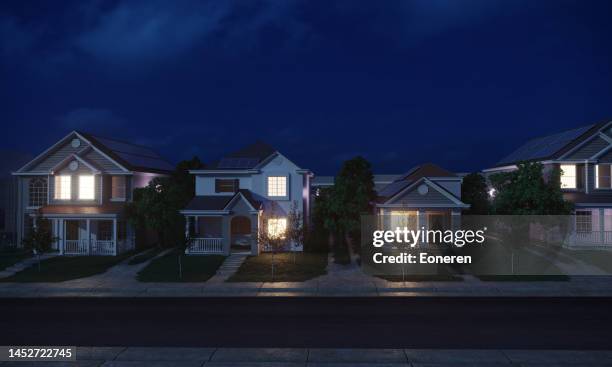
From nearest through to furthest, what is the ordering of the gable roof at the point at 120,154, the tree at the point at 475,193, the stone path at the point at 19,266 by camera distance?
the stone path at the point at 19,266
the gable roof at the point at 120,154
the tree at the point at 475,193

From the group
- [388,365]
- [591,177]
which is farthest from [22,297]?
[591,177]

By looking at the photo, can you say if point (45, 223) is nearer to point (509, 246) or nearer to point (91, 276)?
point (91, 276)

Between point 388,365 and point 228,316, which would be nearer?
point 388,365

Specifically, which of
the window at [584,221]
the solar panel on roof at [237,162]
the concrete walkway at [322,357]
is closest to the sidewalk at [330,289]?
the concrete walkway at [322,357]

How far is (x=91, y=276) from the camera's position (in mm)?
24875

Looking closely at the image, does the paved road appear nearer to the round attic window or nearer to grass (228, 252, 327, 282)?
grass (228, 252, 327, 282)

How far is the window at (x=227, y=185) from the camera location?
110ft

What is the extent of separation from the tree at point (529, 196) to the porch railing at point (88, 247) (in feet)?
90.0

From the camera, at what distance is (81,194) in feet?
110

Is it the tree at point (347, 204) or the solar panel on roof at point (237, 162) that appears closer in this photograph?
the tree at point (347, 204)

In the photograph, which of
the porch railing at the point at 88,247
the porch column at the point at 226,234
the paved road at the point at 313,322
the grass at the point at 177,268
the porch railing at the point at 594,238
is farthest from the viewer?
the porch railing at the point at 88,247

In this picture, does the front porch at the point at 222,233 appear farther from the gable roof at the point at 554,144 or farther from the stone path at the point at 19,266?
the gable roof at the point at 554,144

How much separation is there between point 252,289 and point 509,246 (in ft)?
53.3

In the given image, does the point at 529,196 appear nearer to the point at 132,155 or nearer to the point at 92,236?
the point at 132,155
